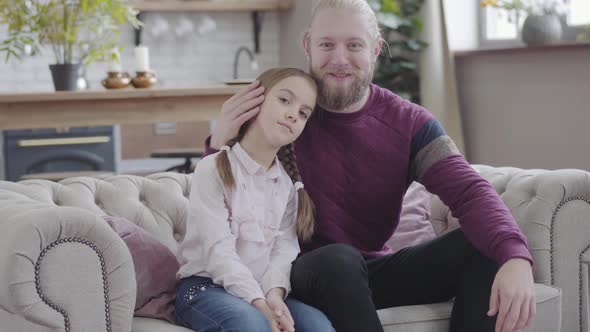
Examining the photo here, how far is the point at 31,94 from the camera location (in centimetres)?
342

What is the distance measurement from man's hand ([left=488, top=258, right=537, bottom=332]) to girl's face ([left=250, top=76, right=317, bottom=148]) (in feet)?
1.80

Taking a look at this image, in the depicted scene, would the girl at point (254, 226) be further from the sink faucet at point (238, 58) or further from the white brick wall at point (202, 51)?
the sink faucet at point (238, 58)

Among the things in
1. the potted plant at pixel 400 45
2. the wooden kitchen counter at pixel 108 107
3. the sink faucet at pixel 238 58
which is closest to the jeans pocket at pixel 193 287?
the wooden kitchen counter at pixel 108 107

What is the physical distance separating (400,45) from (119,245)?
353 centimetres

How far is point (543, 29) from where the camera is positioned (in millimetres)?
4273

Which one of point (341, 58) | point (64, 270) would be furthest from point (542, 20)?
point (64, 270)

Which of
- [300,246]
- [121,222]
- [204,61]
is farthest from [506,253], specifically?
[204,61]

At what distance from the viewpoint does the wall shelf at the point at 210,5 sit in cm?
566

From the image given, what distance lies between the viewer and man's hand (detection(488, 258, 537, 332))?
177 cm

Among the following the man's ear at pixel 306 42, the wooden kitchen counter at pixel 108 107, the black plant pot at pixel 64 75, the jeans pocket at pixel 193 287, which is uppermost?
the man's ear at pixel 306 42

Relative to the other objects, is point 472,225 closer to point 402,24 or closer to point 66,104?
point 66,104

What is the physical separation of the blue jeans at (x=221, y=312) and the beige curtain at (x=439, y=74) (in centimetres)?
300

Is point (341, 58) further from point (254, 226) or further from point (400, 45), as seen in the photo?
point (400, 45)

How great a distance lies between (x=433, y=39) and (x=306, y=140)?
9.59 feet
